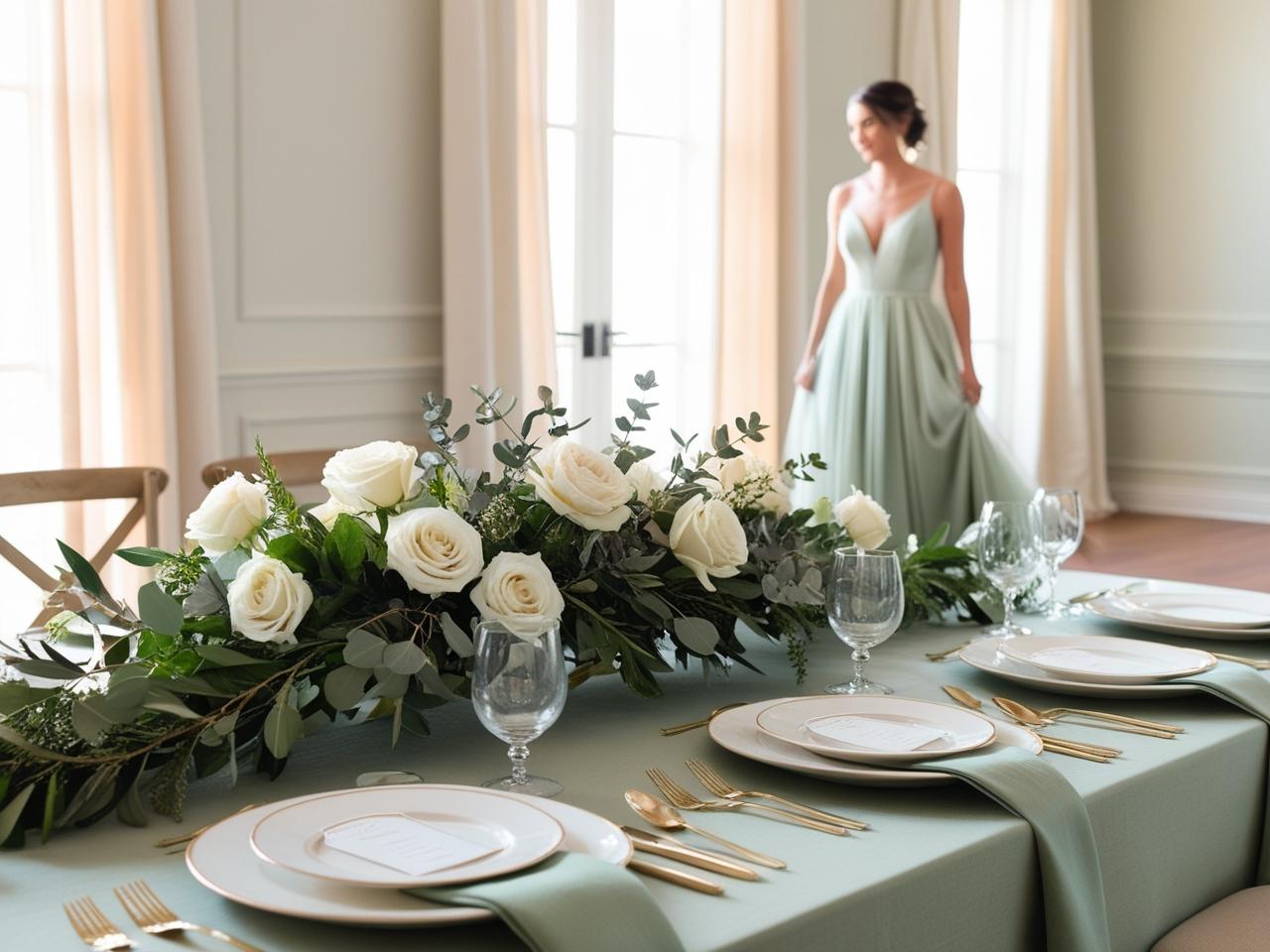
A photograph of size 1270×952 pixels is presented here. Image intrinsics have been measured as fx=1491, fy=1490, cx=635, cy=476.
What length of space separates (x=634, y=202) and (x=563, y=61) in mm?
584

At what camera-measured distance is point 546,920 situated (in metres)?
0.91

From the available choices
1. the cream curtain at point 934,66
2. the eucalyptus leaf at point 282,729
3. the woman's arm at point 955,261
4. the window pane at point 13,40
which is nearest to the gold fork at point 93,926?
the eucalyptus leaf at point 282,729

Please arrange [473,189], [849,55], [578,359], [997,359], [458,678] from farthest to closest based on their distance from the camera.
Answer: [997,359] → [849,55] → [578,359] → [473,189] → [458,678]

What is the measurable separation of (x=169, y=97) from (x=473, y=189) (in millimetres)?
1008

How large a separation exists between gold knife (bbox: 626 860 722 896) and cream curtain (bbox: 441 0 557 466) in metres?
3.48

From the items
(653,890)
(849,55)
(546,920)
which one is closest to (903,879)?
(653,890)

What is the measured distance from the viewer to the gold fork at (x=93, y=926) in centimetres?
93

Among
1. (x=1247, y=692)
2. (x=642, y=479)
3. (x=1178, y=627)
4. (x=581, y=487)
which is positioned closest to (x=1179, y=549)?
(x=1178, y=627)

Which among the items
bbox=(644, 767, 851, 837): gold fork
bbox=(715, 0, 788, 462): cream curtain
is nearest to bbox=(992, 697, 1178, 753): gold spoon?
bbox=(644, 767, 851, 837): gold fork

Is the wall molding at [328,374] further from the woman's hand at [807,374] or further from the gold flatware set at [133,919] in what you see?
the gold flatware set at [133,919]

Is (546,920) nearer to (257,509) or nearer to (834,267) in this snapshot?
(257,509)

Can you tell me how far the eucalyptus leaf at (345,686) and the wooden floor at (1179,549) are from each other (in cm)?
484

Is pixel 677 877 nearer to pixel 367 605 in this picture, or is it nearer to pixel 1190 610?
pixel 367 605

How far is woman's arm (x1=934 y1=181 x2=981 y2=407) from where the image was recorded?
5.05m
